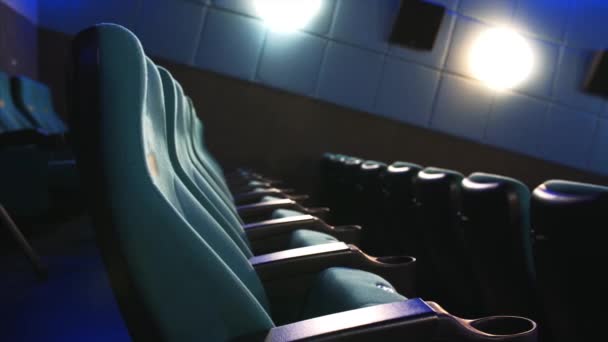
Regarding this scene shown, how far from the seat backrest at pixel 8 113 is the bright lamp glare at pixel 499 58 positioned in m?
2.83

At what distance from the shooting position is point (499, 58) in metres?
3.43

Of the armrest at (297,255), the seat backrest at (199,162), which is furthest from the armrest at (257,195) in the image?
the armrest at (297,255)

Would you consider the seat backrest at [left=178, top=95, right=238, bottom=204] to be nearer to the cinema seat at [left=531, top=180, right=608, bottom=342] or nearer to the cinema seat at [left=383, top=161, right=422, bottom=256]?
the cinema seat at [left=383, top=161, right=422, bottom=256]

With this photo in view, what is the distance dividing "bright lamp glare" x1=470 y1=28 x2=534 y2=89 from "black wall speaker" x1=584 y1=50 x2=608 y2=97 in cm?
51

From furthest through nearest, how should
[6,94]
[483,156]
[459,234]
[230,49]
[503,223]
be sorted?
[483,156] < [230,49] < [6,94] < [459,234] < [503,223]

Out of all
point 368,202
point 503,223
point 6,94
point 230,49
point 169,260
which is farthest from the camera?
point 230,49

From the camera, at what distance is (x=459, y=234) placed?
91 centimetres

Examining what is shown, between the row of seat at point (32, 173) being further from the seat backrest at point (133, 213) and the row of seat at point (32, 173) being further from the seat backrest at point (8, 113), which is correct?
the seat backrest at point (133, 213)

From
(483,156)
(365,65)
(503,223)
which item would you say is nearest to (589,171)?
(483,156)

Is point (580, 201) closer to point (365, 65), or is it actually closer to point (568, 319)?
point (568, 319)

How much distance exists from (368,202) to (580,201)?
1.16m

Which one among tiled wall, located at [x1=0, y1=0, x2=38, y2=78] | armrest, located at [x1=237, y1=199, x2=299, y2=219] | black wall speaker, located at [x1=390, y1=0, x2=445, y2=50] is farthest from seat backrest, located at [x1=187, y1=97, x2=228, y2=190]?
black wall speaker, located at [x1=390, y1=0, x2=445, y2=50]

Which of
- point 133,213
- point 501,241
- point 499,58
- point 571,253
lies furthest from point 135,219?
point 499,58

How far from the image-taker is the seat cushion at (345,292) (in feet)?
2.06
